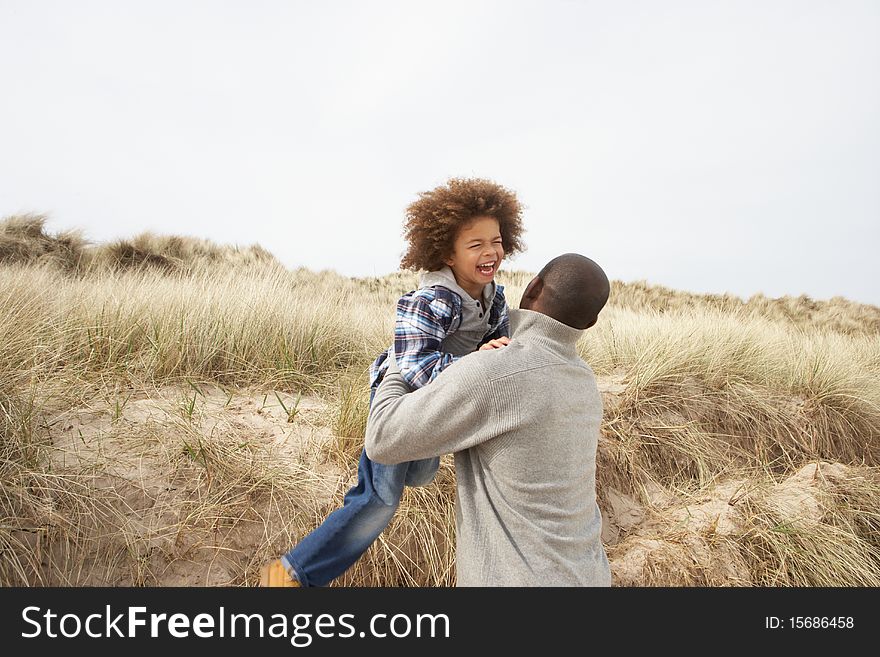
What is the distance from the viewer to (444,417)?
1.74 m

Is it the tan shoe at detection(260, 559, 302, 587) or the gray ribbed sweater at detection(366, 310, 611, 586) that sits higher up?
the gray ribbed sweater at detection(366, 310, 611, 586)

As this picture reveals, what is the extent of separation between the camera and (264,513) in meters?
3.27

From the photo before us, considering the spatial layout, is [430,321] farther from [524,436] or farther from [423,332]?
[524,436]

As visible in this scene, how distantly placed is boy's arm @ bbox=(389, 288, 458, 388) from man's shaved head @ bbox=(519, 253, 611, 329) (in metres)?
0.50

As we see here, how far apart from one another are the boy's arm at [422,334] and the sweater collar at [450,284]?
66 mm

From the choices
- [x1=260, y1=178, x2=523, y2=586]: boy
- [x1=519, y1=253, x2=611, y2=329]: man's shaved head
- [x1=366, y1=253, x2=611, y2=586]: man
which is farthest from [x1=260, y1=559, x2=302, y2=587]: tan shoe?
[x1=519, y1=253, x2=611, y2=329]: man's shaved head

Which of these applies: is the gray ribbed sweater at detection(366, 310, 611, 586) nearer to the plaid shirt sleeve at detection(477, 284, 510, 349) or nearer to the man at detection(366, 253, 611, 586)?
the man at detection(366, 253, 611, 586)

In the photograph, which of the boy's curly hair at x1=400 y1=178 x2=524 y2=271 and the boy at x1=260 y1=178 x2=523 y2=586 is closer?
the boy at x1=260 y1=178 x2=523 y2=586

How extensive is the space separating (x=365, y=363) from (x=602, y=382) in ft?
7.55

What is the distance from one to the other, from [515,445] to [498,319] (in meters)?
1.18

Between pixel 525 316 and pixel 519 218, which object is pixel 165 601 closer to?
pixel 525 316

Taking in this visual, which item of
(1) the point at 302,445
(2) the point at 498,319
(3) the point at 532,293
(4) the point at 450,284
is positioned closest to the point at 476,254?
(4) the point at 450,284

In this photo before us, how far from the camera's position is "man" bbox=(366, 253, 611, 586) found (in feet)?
5.77

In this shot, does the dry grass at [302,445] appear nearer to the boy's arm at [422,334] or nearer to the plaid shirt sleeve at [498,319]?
the plaid shirt sleeve at [498,319]
